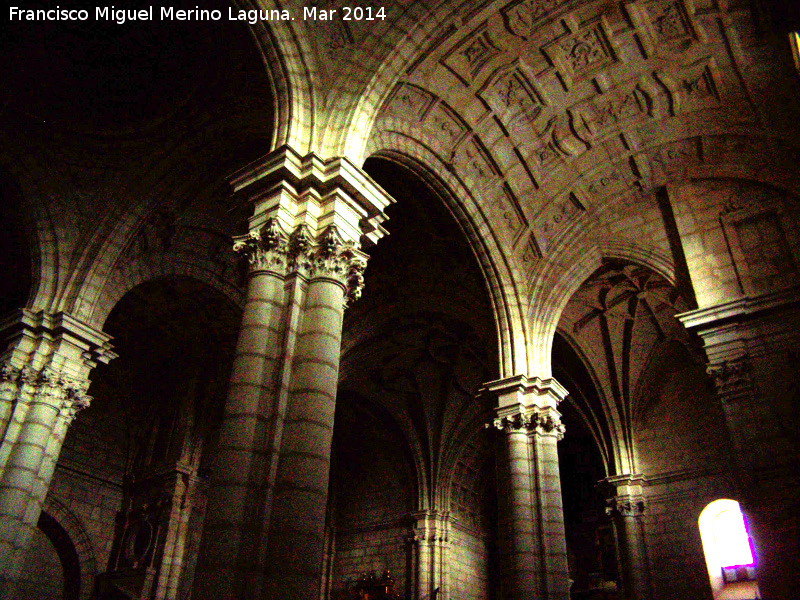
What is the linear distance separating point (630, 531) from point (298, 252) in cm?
1255

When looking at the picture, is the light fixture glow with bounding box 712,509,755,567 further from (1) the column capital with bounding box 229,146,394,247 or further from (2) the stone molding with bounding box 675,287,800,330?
(1) the column capital with bounding box 229,146,394,247

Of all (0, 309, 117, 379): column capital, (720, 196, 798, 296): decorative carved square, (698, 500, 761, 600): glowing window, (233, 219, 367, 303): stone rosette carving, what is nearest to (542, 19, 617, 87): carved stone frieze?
(720, 196, 798, 296): decorative carved square

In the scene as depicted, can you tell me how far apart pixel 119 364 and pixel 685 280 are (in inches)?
560

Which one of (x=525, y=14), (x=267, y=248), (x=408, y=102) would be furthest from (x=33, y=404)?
(x=525, y=14)

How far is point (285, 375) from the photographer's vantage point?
20.9ft

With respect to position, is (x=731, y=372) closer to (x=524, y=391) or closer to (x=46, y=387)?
(x=524, y=391)

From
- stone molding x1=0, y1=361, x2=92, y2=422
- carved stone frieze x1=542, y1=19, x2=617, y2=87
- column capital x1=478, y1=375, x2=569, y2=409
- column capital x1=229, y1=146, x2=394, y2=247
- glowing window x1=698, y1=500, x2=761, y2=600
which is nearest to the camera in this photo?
column capital x1=229, y1=146, x2=394, y2=247

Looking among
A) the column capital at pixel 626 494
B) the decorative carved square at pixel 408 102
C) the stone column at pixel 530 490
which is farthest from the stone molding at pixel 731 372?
the column capital at pixel 626 494

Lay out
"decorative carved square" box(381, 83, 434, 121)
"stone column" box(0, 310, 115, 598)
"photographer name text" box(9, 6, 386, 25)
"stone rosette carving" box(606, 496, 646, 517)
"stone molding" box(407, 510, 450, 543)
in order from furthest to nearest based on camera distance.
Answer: "stone molding" box(407, 510, 450, 543), "stone rosette carving" box(606, 496, 646, 517), "decorative carved square" box(381, 83, 434, 121), "stone column" box(0, 310, 115, 598), "photographer name text" box(9, 6, 386, 25)

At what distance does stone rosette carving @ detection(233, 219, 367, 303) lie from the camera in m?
6.90

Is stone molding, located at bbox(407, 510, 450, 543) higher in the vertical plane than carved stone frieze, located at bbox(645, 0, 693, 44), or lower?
lower

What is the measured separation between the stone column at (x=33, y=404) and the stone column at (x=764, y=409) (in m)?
10.2

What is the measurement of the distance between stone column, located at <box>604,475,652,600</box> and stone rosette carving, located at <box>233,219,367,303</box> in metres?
11.8

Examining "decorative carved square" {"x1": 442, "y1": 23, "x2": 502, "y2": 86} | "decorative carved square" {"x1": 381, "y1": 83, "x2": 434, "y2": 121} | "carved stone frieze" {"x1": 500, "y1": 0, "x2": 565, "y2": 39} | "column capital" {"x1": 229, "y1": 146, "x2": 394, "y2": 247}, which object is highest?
"carved stone frieze" {"x1": 500, "y1": 0, "x2": 565, "y2": 39}
